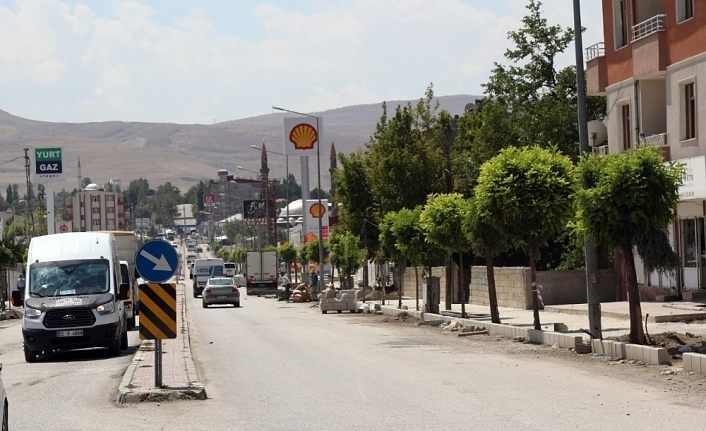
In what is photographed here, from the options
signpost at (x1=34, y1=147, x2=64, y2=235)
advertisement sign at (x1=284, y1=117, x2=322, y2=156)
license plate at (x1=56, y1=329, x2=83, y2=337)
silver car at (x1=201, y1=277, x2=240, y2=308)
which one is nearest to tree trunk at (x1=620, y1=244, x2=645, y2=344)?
license plate at (x1=56, y1=329, x2=83, y2=337)

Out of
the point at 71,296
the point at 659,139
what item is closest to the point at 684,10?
the point at 659,139

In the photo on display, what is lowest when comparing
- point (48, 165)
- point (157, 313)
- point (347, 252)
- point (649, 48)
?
point (157, 313)

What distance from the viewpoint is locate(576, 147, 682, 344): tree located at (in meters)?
22.1

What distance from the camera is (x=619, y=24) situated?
38.8m

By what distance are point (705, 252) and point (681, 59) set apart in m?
5.53

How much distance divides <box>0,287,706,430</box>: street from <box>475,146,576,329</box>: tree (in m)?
2.91

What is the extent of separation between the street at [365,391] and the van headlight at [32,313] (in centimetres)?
108

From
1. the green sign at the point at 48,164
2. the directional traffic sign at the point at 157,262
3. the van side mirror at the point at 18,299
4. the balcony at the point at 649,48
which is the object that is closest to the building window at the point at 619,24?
the balcony at the point at 649,48

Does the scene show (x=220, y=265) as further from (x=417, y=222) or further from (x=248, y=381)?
(x=248, y=381)

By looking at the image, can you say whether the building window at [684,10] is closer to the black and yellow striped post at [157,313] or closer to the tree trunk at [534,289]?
the tree trunk at [534,289]

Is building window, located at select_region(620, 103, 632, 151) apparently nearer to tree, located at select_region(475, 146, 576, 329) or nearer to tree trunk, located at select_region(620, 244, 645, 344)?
tree, located at select_region(475, 146, 576, 329)

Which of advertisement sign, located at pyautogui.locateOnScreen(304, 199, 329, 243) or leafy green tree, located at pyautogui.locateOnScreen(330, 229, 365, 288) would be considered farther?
advertisement sign, located at pyautogui.locateOnScreen(304, 199, 329, 243)

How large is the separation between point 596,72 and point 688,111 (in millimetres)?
6488

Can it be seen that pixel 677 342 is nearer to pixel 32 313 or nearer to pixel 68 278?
pixel 68 278
